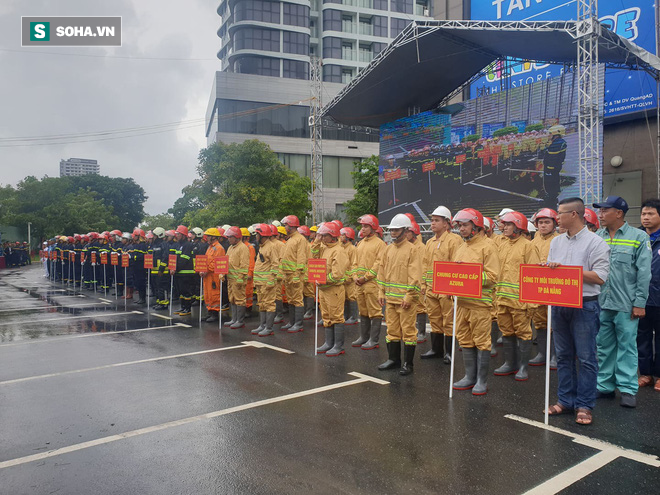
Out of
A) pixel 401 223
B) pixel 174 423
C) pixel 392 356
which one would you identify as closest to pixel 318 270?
pixel 401 223

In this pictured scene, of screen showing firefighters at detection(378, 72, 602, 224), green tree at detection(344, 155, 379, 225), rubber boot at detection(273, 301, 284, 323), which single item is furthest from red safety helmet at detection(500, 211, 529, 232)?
green tree at detection(344, 155, 379, 225)

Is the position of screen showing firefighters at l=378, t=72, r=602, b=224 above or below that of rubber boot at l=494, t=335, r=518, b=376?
above

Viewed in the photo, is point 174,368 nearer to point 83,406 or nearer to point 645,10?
point 83,406

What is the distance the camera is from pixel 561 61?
17703 mm

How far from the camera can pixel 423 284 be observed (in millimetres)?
7555

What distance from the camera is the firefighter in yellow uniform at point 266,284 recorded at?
385 inches

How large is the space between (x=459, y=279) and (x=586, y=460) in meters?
2.33

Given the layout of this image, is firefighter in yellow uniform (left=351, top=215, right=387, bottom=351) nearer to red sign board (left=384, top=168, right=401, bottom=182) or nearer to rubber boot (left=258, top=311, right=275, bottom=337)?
rubber boot (left=258, top=311, right=275, bottom=337)

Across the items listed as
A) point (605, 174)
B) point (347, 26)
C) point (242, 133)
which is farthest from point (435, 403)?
point (347, 26)

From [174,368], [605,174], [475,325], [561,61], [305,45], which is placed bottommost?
[174,368]

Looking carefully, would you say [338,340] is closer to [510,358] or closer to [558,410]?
[510,358]

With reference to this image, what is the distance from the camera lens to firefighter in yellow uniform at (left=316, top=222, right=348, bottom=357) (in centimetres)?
796

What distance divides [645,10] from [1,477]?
22391 millimetres

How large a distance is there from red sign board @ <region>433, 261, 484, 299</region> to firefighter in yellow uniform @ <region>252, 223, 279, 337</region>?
4.33 meters
